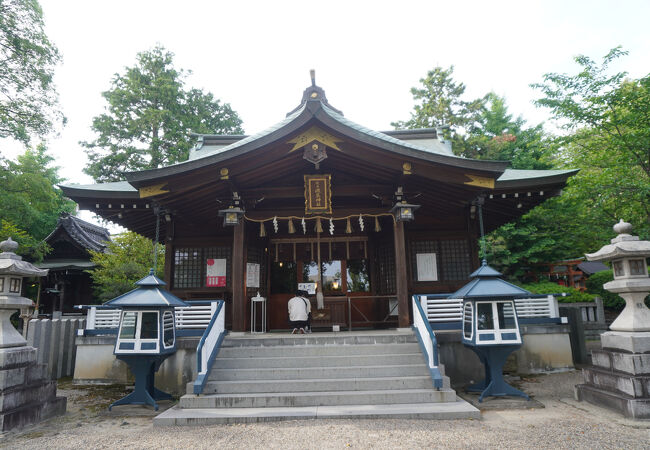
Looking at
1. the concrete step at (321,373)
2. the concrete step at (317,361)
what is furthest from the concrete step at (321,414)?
the concrete step at (317,361)

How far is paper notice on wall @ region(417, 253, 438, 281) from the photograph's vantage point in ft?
37.2

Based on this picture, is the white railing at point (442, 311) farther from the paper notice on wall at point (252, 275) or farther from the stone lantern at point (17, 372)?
the stone lantern at point (17, 372)

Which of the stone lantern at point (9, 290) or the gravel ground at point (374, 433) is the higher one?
the stone lantern at point (9, 290)

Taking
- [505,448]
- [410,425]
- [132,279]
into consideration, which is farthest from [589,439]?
[132,279]

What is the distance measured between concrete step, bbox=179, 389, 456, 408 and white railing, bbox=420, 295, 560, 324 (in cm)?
232

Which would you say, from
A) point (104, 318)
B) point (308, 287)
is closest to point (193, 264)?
point (104, 318)

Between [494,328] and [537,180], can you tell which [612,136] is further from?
[494,328]

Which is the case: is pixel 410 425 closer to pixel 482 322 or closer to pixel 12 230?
pixel 482 322

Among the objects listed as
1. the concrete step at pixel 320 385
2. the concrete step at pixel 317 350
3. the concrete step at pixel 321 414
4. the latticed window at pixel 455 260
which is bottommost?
the concrete step at pixel 321 414

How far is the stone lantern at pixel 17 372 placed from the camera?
5449mm

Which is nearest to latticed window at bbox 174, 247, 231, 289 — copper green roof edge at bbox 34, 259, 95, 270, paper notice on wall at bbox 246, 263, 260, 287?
paper notice on wall at bbox 246, 263, 260, 287

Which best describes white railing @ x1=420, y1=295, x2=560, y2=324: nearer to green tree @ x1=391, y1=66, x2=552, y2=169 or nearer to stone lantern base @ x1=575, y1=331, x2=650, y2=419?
stone lantern base @ x1=575, y1=331, x2=650, y2=419

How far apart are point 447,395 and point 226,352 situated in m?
4.25

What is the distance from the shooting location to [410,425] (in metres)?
5.33
